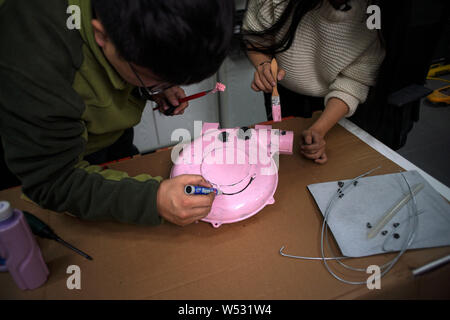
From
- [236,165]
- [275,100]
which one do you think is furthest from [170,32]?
[275,100]

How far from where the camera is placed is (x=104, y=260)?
575 mm

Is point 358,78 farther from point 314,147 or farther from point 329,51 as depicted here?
point 314,147

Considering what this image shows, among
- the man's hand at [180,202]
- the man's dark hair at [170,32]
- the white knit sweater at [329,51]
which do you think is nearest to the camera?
the man's dark hair at [170,32]

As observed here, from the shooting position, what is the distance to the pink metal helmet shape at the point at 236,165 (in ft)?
2.07

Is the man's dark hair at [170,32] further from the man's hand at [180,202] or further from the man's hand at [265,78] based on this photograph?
the man's hand at [265,78]

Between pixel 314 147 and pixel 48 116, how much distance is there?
59cm

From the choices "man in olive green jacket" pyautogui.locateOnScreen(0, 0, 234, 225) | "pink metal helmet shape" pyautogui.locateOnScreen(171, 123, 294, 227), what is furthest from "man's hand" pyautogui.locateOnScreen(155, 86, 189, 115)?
"man in olive green jacket" pyautogui.locateOnScreen(0, 0, 234, 225)

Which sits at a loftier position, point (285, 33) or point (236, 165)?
point (285, 33)

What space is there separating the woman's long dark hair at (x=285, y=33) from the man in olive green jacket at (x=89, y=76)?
44 centimetres

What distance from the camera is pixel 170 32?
376 mm

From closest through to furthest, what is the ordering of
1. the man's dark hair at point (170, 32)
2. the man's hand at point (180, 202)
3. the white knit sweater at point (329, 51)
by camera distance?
1. the man's dark hair at point (170, 32)
2. the man's hand at point (180, 202)
3. the white knit sweater at point (329, 51)

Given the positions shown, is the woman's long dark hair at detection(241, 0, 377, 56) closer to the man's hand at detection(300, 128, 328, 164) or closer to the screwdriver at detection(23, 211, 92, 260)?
the man's hand at detection(300, 128, 328, 164)

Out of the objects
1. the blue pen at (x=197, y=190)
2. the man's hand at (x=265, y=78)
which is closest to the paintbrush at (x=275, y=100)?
the man's hand at (x=265, y=78)
